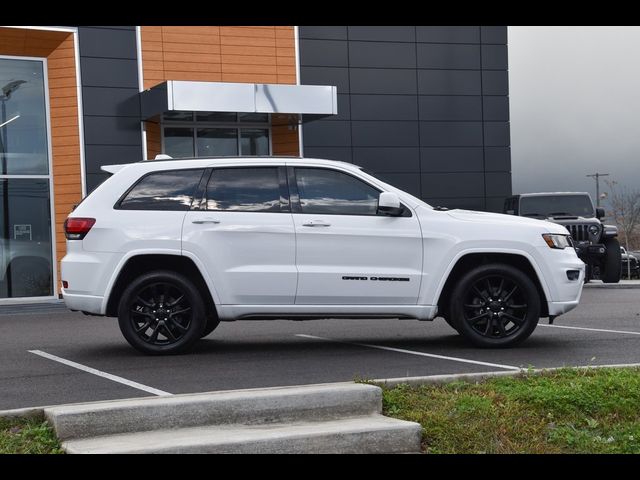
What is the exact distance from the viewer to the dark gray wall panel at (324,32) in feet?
75.1

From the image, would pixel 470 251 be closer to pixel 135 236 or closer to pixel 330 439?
pixel 135 236

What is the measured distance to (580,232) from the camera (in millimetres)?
20406

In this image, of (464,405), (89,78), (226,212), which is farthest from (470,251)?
(89,78)

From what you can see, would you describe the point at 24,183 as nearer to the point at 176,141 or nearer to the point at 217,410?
the point at 176,141

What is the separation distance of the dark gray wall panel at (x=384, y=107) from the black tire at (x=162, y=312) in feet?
49.4

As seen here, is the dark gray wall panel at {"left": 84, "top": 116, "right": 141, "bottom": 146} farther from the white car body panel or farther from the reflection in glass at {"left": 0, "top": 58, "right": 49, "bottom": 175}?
the white car body panel

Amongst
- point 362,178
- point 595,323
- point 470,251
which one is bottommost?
point 595,323

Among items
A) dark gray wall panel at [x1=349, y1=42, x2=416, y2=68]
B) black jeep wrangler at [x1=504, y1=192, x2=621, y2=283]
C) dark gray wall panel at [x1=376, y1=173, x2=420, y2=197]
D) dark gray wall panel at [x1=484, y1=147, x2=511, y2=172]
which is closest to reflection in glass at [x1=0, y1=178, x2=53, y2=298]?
dark gray wall panel at [x1=349, y1=42, x2=416, y2=68]

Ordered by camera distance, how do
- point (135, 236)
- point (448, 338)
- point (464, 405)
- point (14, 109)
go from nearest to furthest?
point (464, 405) → point (135, 236) → point (448, 338) → point (14, 109)

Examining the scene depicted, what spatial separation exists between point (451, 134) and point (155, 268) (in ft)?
53.7

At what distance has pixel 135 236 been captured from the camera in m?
8.95

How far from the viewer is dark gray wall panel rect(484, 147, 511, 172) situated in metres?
24.9
